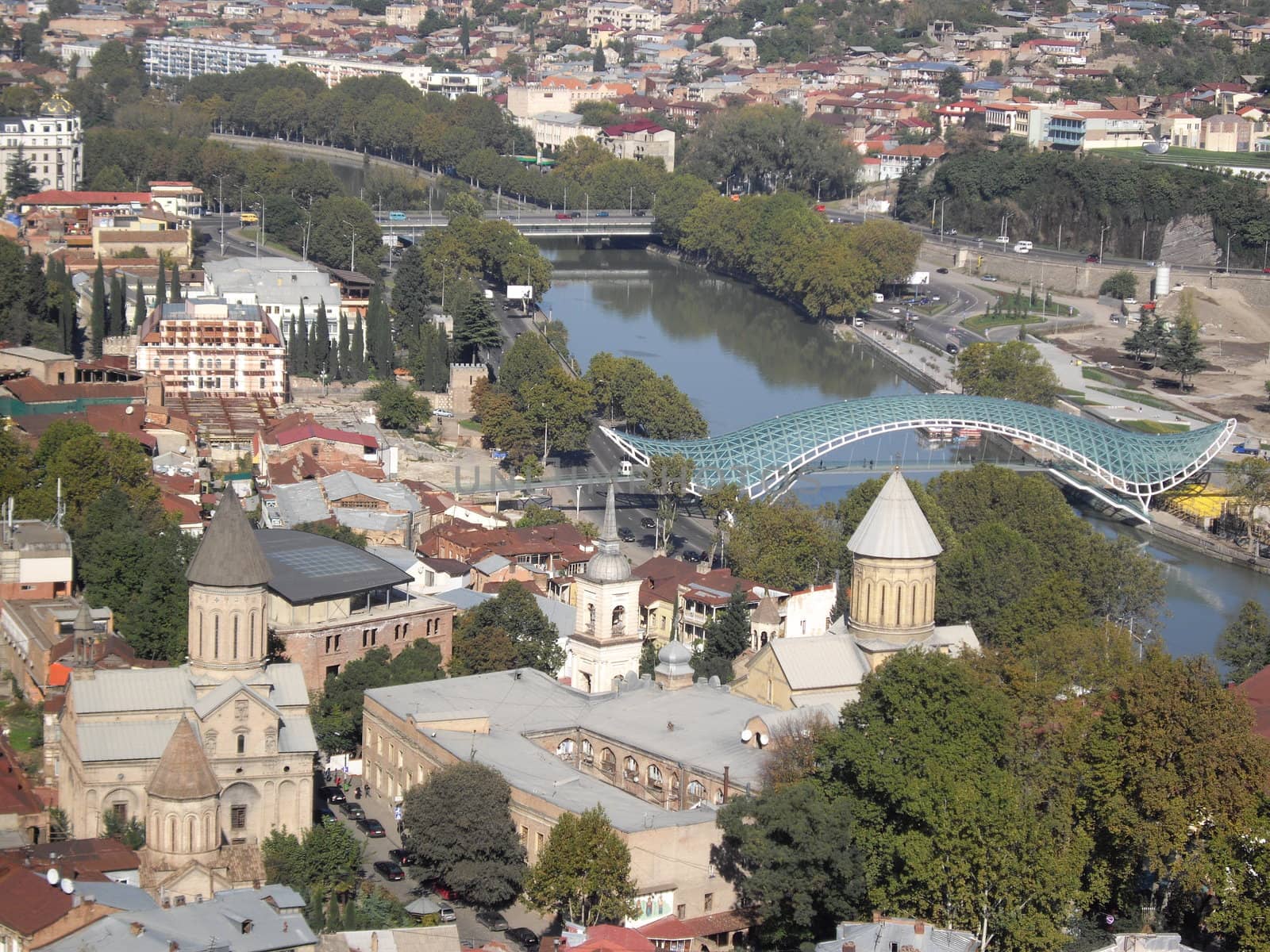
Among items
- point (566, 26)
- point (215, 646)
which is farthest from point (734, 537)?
point (566, 26)

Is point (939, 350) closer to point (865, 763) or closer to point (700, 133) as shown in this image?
point (700, 133)

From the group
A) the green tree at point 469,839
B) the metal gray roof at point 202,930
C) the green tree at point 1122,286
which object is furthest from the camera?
the green tree at point 1122,286

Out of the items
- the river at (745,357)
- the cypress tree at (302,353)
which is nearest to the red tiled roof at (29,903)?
the river at (745,357)

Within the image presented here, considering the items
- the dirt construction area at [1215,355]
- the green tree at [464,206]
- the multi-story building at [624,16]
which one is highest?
the multi-story building at [624,16]

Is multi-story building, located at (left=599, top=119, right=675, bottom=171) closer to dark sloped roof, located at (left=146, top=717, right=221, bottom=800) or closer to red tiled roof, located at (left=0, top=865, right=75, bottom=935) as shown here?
dark sloped roof, located at (left=146, top=717, right=221, bottom=800)

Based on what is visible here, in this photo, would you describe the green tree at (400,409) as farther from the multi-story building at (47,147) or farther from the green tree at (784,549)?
the multi-story building at (47,147)

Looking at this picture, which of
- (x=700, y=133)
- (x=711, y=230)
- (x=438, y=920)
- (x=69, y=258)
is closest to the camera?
(x=438, y=920)

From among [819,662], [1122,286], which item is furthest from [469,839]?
[1122,286]
